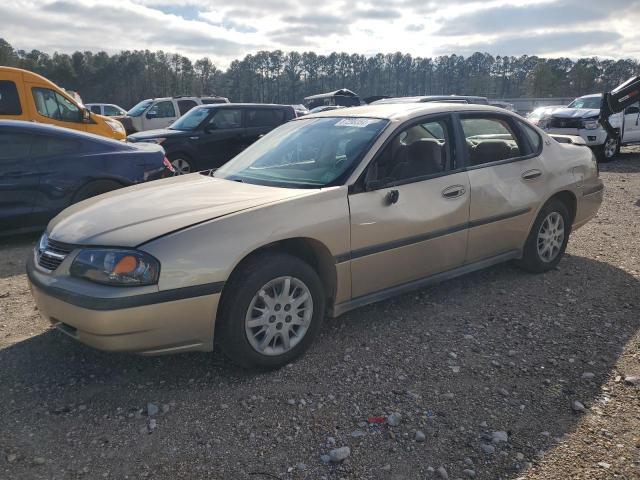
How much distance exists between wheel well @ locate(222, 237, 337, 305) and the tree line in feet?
212

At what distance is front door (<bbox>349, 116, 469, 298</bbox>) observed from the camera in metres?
3.48

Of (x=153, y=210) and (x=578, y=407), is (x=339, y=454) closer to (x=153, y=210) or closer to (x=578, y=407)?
(x=578, y=407)

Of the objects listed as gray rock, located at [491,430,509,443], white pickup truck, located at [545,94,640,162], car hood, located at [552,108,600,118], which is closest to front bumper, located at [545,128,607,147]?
white pickup truck, located at [545,94,640,162]

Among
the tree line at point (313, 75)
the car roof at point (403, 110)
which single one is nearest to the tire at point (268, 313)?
the car roof at point (403, 110)

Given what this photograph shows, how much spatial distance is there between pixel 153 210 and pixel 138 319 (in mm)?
760

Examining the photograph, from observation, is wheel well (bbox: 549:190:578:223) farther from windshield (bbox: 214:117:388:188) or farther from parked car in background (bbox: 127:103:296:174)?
parked car in background (bbox: 127:103:296:174)

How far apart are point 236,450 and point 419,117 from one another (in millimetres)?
2664

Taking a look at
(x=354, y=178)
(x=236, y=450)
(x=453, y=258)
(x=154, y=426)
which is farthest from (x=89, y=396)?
→ (x=453, y=258)

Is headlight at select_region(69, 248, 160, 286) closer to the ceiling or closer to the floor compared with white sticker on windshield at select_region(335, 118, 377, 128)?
closer to the floor

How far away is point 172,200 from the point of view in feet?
11.0

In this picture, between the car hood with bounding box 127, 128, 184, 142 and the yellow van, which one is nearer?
the yellow van

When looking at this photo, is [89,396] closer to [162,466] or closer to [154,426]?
[154,426]

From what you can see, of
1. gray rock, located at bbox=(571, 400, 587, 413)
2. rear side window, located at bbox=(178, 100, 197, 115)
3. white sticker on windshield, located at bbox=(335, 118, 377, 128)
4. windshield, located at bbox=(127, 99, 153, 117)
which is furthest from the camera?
rear side window, located at bbox=(178, 100, 197, 115)

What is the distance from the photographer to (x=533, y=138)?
4.71 m
